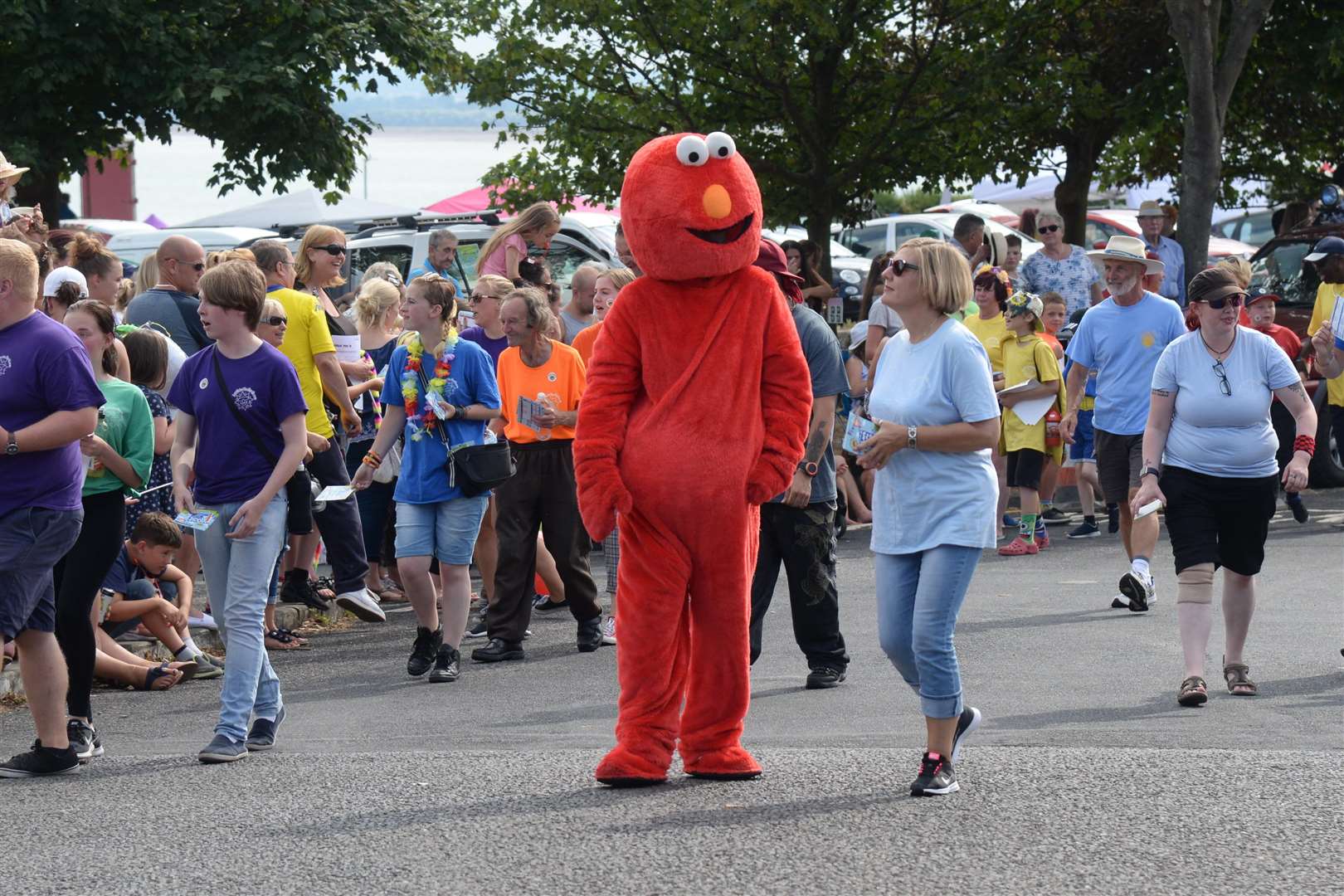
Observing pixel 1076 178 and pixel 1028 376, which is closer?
pixel 1028 376

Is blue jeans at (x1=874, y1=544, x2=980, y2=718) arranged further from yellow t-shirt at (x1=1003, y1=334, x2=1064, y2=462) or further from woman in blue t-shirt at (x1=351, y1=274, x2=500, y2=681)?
yellow t-shirt at (x1=1003, y1=334, x2=1064, y2=462)

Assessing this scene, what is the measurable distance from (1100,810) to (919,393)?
146 cm

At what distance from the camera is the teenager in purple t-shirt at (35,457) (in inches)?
255

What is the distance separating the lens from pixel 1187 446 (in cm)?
793

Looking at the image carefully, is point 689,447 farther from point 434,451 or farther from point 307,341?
point 307,341

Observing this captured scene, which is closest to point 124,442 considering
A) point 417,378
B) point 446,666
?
point 417,378

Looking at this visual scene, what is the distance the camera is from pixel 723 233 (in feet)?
20.8

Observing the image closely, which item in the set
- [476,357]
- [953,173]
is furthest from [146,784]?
[953,173]

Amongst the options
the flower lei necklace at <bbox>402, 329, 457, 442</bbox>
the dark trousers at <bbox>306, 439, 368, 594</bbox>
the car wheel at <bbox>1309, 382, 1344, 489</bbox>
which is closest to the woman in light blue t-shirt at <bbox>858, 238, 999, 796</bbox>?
the flower lei necklace at <bbox>402, 329, 457, 442</bbox>

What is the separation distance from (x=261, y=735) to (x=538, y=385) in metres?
2.81

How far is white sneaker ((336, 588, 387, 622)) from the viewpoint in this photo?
10.2 meters

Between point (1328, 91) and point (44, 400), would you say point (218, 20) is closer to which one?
point (1328, 91)

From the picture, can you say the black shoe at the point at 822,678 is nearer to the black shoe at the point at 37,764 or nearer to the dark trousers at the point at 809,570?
the dark trousers at the point at 809,570

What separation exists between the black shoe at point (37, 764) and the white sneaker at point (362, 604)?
346cm
